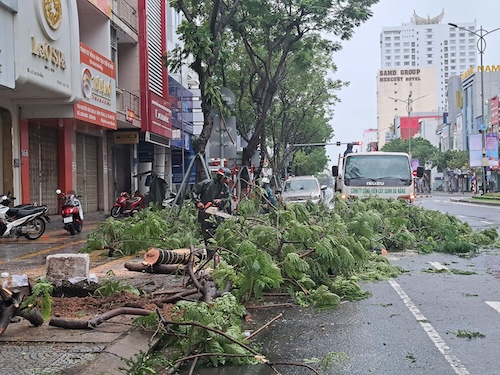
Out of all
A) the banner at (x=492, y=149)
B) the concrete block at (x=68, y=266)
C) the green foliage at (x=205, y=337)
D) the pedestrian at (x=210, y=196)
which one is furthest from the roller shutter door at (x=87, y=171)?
the banner at (x=492, y=149)

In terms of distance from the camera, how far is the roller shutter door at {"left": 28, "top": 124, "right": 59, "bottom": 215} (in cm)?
2139

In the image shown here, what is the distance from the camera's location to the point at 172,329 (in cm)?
554

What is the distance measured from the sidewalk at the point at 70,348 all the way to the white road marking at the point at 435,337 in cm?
252

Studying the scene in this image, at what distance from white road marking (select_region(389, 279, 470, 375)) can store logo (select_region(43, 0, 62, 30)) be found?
463 inches

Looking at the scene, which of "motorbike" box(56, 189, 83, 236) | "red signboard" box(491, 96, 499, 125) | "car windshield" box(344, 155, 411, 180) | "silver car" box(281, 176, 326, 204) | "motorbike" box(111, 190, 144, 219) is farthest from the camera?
"red signboard" box(491, 96, 499, 125)

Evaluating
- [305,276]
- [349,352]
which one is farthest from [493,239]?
[349,352]

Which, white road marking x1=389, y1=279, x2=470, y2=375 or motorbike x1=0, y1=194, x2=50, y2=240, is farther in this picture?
motorbike x1=0, y1=194, x2=50, y2=240

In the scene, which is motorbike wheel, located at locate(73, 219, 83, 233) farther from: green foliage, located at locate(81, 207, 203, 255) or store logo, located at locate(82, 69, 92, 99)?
store logo, located at locate(82, 69, 92, 99)

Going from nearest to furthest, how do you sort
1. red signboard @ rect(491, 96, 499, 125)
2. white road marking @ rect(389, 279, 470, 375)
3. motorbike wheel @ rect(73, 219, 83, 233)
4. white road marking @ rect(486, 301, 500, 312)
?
white road marking @ rect(389, 279, 470, 375) → white road marking @ rect(486, 301, 500, 312) → motorbike wheel @ rect(73, 219, 83, 233) → red signboard @ rect(491, 96, 499, 125)

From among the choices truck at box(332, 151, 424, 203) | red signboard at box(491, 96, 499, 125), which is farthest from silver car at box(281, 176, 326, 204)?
red signboard at box(491, 96, 499, 125)

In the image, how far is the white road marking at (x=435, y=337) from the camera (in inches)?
203

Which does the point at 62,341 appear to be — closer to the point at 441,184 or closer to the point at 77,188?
the point at 77,188

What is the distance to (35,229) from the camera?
15000mm

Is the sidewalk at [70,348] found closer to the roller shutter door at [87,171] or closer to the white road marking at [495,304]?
the white road marking at [495,304]
